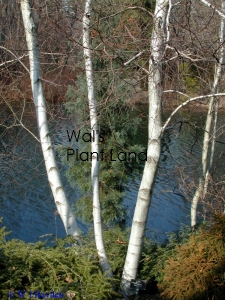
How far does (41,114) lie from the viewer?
427 centimetres

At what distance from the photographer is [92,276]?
392 centimetres

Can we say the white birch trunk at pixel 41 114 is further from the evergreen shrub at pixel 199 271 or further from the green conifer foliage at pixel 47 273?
the evergreen shrub at pixel 199 271

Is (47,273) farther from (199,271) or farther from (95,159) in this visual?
(199,271)

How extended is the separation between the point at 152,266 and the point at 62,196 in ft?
4.92

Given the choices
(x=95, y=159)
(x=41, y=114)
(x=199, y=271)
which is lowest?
(x=199, y=271)

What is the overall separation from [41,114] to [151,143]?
50.6 inches

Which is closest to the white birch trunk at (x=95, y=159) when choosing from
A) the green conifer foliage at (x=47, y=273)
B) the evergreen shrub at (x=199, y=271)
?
the green conifer foliage at (x=47, y=273)

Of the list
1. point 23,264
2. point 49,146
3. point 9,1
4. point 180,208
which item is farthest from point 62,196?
point 180,208

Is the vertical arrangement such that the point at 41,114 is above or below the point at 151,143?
above

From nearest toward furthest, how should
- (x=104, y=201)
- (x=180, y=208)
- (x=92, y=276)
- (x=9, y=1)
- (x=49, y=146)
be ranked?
(x=92, y=276) → (x=49, y=146) → (x=9, y=1) → (x=104, y=201) → (x=180, y=208)

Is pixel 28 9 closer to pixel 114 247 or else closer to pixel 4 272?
pixel 4 272

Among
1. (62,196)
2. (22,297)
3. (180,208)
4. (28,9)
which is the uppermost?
(28,9)

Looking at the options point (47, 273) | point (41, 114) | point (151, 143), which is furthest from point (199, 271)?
point (41, 114)

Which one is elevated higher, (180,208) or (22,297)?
(22,297)
